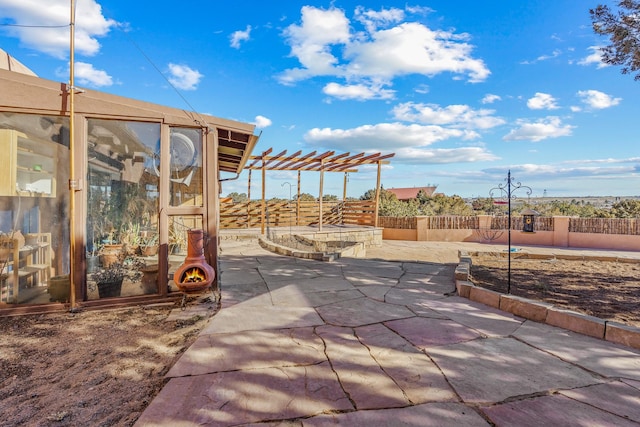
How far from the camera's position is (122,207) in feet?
11.7

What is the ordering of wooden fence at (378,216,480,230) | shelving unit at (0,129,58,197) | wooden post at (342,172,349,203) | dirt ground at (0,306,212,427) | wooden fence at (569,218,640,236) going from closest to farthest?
dirt ground at (0,306,212,427), shelving unit at (0,129,58,197), wooden fence at (569,218,640,236), wooden fence at (378,216,480,230), wooden post at (342,172,349,203)

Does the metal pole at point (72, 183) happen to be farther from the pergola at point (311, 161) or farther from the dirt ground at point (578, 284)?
the pergola at point (311, 161)

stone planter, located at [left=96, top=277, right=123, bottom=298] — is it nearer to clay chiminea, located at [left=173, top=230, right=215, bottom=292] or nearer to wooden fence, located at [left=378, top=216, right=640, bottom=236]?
clay chiminea, located at [left=173, top=230, right=215, bottom=292]

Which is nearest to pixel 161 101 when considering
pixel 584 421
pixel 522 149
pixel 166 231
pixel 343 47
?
pixel 166 231

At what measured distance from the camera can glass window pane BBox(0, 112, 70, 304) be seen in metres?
3.10

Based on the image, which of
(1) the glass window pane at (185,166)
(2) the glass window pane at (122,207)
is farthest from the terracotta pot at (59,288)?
(1) the glass window pane at (185,166)

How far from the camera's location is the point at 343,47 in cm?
1109

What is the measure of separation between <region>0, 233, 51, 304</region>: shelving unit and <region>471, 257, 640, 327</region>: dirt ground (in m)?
5.52

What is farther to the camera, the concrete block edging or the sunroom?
the sunroom

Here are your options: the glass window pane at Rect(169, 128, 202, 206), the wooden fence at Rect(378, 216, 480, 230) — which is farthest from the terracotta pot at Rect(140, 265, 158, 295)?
the wooden fence at Rect(378, 216, 480, 230)

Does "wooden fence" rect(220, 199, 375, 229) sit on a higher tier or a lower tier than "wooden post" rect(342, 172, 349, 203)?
lower

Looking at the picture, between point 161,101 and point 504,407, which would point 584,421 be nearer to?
point 504,407

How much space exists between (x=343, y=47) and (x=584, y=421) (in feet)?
39.7

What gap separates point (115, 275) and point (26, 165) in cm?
149
